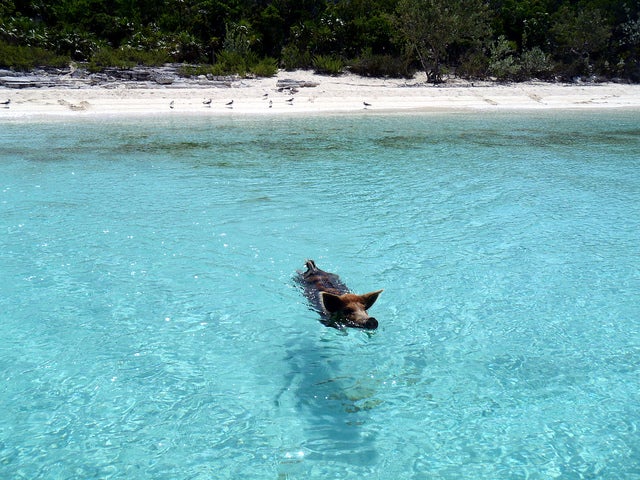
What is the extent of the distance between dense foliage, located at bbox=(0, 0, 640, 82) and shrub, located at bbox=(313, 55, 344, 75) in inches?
2.4

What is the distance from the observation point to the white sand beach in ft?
73.5

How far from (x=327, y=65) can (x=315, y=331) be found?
26.7 meters

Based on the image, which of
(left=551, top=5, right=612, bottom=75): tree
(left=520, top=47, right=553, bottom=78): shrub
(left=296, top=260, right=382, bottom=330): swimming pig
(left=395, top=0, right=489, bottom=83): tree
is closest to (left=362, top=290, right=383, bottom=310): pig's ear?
(left=296, top=260, right=382, bottom=330): swimming pig

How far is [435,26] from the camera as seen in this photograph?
28359 millimetres

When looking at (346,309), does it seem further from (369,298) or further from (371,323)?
(371,323)

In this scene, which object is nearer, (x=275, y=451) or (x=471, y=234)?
(x=275, y=451)

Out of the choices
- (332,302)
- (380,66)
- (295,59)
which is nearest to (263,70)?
(295,59)

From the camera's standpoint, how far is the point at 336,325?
430cm

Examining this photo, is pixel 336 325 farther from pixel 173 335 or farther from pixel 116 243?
pixel 116 243

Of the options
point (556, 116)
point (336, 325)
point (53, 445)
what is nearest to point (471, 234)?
point (336, 325)

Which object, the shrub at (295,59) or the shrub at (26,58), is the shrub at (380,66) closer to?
the shrub at (295,59)

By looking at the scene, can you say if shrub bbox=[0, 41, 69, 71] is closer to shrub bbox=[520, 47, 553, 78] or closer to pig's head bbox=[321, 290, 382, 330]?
shrub bbox=[520, 47, 553, 78]

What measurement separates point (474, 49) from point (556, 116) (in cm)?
1121

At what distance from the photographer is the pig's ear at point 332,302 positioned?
4004mm
